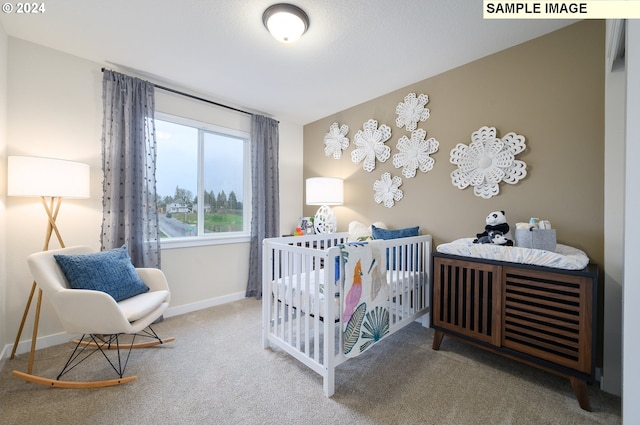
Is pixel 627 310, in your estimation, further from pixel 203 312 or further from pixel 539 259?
pixel 203 312

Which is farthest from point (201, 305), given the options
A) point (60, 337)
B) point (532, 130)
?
point (532, 130)

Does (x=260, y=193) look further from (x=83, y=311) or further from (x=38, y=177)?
(x=83, y=311)

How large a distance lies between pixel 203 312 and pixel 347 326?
1847 millimetres

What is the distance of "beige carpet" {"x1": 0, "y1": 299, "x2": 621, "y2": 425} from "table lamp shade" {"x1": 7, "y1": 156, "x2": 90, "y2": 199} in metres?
1.19

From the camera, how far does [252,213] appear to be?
10.4ft

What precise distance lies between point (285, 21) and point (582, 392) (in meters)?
2.79

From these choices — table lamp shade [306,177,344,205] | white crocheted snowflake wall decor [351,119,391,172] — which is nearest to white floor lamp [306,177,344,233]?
table lamp shade [306,177,344,205]

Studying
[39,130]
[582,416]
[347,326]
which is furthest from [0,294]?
[582,416]

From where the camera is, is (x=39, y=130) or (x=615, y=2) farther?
(x=39, y=130)

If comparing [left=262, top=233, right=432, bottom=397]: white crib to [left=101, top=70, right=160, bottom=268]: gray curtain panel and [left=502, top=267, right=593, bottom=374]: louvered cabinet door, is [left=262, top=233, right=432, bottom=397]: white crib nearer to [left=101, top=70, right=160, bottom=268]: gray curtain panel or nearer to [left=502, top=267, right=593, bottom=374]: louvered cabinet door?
[left=502, top=267, right=593, bottom=374]: louvered cabinet door

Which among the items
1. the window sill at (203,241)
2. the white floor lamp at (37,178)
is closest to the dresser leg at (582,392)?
the window sill at (203,241)

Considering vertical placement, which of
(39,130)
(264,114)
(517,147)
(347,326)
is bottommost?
(347,326)

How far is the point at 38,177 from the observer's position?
170cm

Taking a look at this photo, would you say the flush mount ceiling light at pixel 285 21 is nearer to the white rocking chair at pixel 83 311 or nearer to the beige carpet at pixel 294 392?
the white rocking chair at pixel 83 311
